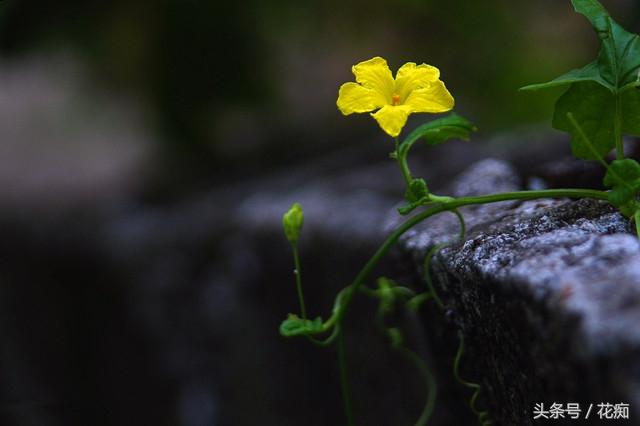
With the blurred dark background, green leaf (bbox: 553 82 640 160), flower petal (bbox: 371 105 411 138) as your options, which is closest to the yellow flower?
flower petal (bbox: 371 105 411 138)

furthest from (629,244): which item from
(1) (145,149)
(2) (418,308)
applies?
(1) (145,149)

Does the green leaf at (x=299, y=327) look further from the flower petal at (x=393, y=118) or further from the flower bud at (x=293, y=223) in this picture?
the flower petal at (x=393, y=118)

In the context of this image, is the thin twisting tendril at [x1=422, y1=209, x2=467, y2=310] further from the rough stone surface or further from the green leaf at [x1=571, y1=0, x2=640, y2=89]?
the green leaf at [x1=571, y1=0, x2=640, y2=89]

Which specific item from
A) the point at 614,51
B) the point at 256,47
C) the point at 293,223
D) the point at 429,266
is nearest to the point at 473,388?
the point at 429,266

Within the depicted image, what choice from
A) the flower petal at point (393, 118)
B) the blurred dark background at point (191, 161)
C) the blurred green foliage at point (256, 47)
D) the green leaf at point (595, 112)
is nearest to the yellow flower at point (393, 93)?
the flower petal at point (393, 118)

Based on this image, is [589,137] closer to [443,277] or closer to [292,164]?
[443,277]

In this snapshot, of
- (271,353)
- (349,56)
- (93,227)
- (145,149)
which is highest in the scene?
(349,56)

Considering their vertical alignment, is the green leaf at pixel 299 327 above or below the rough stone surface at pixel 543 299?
below

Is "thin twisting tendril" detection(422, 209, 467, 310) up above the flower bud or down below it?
below
